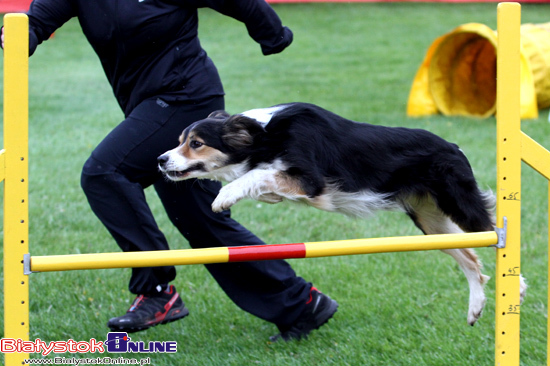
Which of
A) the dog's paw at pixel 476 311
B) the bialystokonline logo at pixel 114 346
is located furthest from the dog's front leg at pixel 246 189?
the dog's paw at pixel 476 311

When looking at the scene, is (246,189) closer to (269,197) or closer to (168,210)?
(269,197)

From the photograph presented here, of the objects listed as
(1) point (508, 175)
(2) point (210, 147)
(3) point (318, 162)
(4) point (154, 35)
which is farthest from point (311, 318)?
(4) point (154, 35)

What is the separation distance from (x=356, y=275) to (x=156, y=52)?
7.41 ft

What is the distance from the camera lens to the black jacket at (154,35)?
125 inches

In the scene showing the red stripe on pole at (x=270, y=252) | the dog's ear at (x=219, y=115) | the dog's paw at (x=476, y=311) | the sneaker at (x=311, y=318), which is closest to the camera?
the red stripe on pole at (x=270, y=252)

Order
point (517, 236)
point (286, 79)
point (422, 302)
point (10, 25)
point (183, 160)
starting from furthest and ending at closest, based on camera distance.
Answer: point (286, 79)
point (422, 302)
point (183, 160)
point (517, 236)
point (10, 25)

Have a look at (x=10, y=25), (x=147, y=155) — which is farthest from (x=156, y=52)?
(x=10, y=25)

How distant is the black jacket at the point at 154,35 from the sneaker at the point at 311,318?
4.47ft

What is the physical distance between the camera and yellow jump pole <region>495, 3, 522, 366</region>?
2.65 metres

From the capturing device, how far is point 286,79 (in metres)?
12.9

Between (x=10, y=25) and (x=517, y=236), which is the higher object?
(x=10, y=25)

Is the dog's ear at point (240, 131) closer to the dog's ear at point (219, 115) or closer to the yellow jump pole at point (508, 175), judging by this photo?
the dog's ear at point (219, 115)

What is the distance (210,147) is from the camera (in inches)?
117

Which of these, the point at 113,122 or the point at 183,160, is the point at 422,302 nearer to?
the point at 183,160
